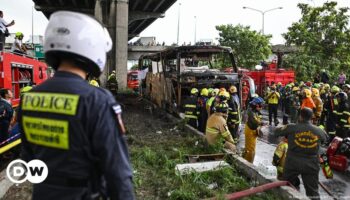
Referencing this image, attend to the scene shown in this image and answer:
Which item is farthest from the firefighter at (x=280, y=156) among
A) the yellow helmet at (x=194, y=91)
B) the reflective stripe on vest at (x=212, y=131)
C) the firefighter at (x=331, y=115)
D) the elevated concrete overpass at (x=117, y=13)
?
the elevated concrete overpass at (x=117, y=13)

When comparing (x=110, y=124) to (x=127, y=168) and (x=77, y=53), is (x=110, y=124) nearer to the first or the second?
(x=127, y=168)

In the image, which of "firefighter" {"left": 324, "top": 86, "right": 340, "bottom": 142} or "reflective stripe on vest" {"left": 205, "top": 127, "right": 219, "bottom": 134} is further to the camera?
"firefighter" {"left": 324, "top": 86, "right": 340, "bottom": 142}

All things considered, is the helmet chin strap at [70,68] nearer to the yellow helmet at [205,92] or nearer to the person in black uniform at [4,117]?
the person in black uniform at [4,117]

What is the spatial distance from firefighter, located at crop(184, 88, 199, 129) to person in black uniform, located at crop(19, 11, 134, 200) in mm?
9216

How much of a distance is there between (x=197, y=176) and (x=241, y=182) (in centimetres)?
67

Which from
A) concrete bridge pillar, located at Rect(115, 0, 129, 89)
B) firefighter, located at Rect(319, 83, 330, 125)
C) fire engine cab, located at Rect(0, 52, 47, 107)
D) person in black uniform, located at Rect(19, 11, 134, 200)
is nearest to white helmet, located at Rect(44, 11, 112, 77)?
person in black uniform, located at Rect(19, 11, 134, 200)

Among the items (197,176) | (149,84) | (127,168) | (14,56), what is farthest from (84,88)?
(149,84)

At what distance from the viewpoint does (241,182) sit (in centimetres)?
585

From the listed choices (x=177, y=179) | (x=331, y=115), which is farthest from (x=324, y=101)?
(x=177, y=179)

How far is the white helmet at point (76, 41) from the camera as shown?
206 centimetres

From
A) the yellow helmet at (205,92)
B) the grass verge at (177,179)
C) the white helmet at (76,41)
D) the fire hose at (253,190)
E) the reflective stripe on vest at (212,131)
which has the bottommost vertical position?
the grass verge at (177,179)

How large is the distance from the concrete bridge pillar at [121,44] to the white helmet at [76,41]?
89.4 feet

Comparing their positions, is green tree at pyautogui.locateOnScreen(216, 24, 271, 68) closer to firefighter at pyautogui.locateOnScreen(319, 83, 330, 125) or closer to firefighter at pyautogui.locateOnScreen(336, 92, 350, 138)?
firefighter at pyautogui.locateOnScreen(319, 83, 330, 125)

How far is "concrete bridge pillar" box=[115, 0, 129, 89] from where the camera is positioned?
29656 millimetres
